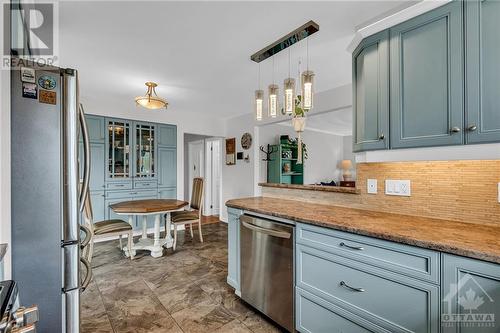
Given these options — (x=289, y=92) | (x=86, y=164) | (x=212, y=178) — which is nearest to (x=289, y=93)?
(x=289, y=92)

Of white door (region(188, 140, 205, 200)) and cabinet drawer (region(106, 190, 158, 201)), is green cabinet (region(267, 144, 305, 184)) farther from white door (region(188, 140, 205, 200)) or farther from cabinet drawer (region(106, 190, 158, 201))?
cabinet drawer (region(106, 190, 158, 201))

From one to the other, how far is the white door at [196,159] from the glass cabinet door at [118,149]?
2163mm

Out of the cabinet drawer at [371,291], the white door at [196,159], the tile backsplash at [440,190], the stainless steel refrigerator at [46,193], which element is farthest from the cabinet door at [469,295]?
the white door at [196,159]

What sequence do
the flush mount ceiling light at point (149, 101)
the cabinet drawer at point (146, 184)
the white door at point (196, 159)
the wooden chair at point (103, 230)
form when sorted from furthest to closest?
1. the white door at point (196, 159)
2. the cabinet drawer at point (146, 184)
3. the flush mount ceiling light at point (149, 101)
4. the wooden chair at point (103, 230)

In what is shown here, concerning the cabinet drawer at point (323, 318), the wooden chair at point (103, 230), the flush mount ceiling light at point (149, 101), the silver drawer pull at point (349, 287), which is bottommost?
the cabinet drawer at point (323, 318)

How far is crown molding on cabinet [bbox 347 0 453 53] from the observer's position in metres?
1.39

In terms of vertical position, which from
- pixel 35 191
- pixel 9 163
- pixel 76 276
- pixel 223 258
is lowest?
pixel 223 258

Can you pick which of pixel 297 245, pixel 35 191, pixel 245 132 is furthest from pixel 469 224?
pixel 245 132

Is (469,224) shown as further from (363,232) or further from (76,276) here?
(76,276)

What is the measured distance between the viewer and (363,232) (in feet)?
4.23

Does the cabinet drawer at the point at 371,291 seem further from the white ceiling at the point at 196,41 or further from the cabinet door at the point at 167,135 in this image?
the cabinet door at the point at 167,135

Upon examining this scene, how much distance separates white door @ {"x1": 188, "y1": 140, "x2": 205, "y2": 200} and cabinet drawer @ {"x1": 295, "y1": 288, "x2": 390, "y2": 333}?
16.0 ft

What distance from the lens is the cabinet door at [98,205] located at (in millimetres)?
3809

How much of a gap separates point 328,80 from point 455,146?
2.02 m
